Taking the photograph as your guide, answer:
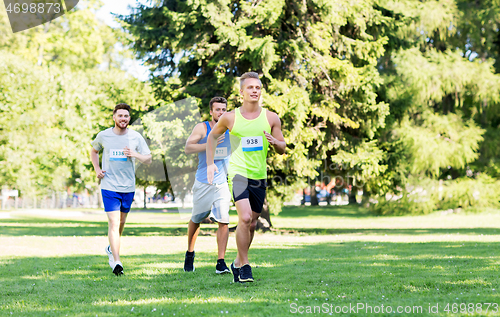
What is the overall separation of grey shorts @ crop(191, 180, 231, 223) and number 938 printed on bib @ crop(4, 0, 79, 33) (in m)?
23.3

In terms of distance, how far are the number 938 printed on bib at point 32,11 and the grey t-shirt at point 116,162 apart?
22426 millimetres

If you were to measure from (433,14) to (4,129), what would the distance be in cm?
2320

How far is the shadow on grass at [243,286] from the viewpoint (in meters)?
5.00

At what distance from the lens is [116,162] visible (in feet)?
24.3

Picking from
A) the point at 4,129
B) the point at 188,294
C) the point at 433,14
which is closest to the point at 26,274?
the point at 188,294

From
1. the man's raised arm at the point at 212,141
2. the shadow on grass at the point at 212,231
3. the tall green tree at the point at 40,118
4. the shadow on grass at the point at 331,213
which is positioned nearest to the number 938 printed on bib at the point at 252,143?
the man's raised arm at the point at 212,141

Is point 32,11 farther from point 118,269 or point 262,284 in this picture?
point 262,284

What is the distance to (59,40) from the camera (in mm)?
35406

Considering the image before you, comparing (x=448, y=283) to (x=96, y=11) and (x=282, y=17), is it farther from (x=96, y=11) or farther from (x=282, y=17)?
(x=96, y=11)

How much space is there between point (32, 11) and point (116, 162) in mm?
24947

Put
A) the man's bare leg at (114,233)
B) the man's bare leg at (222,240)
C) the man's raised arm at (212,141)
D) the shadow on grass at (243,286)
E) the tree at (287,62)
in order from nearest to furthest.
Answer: the shadow on grass at (243,286)
the man's raised arm at (212,141)
the man's bare leg at (222,240)
the man's bare leg at (114,233)
the tree at (287,62)

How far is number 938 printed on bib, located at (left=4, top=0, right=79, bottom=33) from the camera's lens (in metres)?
28.0

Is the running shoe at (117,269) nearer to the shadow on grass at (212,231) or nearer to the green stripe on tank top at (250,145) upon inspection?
the green stripe on tank top at (250,145)

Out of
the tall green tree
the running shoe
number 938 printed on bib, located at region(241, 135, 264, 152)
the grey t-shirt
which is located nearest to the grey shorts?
the grey t-shirt
